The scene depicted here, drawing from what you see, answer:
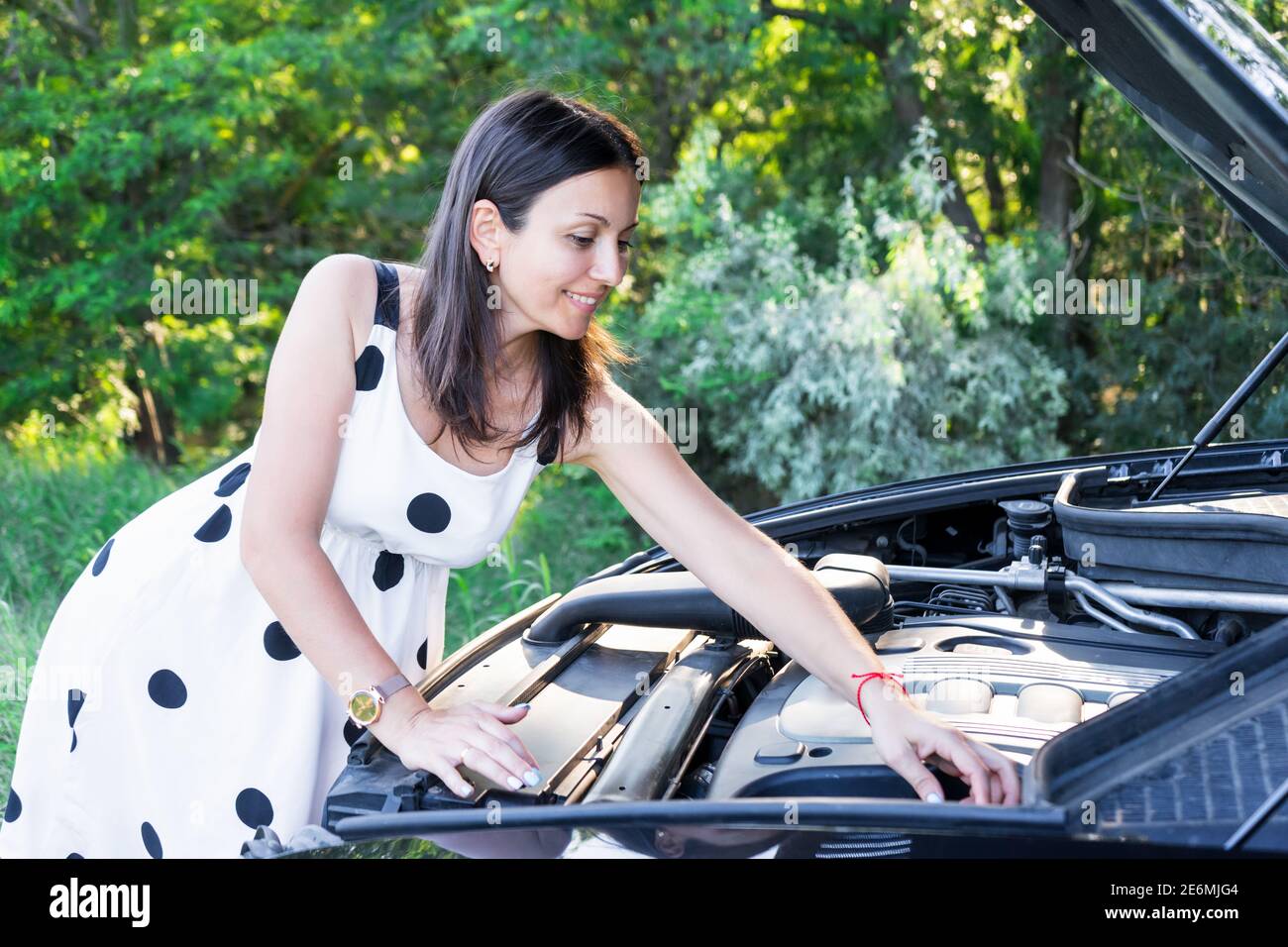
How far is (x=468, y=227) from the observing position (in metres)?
1.85

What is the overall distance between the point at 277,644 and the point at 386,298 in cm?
60

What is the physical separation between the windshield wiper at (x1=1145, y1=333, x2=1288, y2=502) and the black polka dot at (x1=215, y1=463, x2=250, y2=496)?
1795 mm

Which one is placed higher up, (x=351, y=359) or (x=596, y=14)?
(x=596, y=14)

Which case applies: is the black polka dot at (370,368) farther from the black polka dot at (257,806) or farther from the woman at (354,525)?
the black polka dot at (257,806)

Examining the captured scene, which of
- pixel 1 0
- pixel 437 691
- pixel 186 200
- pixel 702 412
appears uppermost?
pixel 1 0

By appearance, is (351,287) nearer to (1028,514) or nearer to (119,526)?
(1028,514)

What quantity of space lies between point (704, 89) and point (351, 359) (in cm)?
670

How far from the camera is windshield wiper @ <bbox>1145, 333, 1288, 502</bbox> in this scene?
7.17ft

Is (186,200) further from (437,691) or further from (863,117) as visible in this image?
(437,691)

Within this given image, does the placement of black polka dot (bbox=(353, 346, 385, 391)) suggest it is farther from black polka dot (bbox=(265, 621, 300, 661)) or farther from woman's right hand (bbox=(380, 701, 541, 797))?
woman's right hand (bbox=(380, 701, 541, 797))

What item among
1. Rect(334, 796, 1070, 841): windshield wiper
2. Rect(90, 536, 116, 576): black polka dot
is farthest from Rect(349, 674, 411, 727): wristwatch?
Rect(90, 536, 116, 576): black polka dot

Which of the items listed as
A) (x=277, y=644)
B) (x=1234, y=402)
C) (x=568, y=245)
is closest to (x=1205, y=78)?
(x=568, y=245)

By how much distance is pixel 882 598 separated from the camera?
2062 mm

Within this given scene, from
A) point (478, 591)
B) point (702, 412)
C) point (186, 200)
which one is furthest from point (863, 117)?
point (186, 200)
